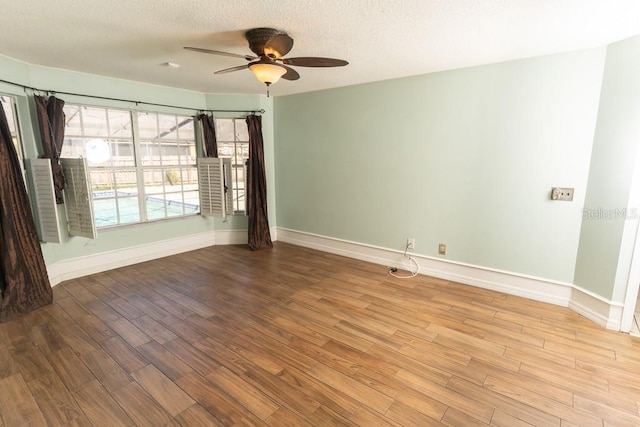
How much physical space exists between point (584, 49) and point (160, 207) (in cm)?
517

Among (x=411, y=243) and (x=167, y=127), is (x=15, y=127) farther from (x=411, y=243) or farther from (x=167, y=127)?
(x=411, y=243)

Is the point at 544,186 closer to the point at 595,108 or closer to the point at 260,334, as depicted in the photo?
the point at 595,108

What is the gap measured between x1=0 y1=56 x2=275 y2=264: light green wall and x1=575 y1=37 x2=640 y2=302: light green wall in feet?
13.5

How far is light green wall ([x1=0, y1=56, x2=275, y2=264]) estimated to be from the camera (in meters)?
3.12

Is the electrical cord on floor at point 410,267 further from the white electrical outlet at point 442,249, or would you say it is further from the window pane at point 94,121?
the window pane at point 94,121

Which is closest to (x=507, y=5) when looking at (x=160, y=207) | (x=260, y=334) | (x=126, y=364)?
(x=260, y=334)

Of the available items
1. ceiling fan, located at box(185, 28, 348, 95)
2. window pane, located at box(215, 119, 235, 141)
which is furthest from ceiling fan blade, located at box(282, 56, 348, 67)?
window pane, located at box(215, 119, 235, 141)

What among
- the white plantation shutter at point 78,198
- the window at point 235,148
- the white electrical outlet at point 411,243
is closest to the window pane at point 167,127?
the window at point 235,148

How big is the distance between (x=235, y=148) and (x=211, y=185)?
2.58 ft

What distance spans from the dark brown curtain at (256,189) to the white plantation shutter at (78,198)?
2.02 metres

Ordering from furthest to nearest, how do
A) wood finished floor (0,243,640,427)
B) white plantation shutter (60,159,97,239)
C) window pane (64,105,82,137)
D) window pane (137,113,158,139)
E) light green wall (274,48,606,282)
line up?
window pane (137,113,158,139)
window pane (64,105,82,137)
white plantation shutter (60,159,97,239)
light green wall (274,48,606,282)
wood finished floor (0,243,640,427)

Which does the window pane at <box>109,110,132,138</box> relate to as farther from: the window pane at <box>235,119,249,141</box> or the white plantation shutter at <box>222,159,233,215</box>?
the window pane at <box>235,119,249,141</box>

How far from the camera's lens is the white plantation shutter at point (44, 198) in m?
3.08

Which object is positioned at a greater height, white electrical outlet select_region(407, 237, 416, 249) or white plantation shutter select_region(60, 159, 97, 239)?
white plantation shutter select_region(60, 159, 97, 239)
